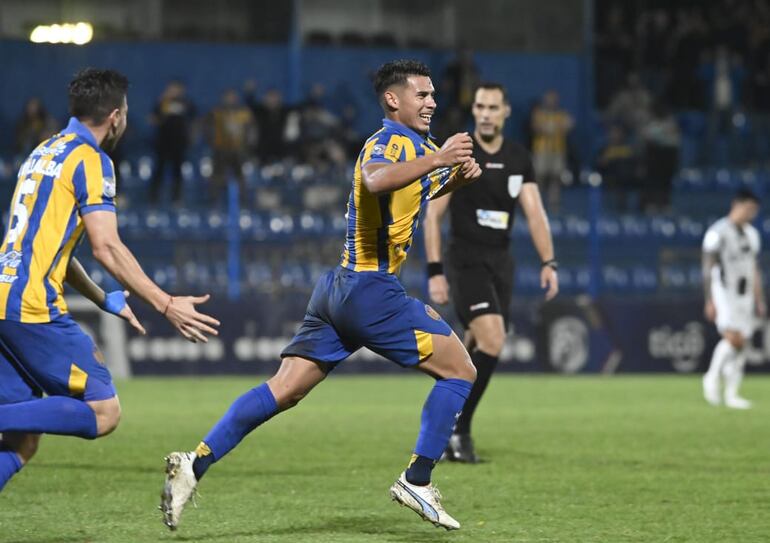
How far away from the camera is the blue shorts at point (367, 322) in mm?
6660

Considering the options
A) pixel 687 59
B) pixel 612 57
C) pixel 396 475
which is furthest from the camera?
pixel 612 57

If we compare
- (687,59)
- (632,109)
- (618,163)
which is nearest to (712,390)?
(618,163)

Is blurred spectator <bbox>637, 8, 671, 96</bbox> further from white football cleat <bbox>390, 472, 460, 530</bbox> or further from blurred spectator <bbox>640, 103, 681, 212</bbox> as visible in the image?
white football cleat <bbox>390, 472, 460, 530</bbox>

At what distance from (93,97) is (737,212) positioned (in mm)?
10267

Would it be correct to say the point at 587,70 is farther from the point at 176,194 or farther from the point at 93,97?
the point at 93,97

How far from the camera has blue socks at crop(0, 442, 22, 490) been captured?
603 cm

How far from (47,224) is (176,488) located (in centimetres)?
131

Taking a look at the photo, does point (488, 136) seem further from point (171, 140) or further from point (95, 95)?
point (171, 140)

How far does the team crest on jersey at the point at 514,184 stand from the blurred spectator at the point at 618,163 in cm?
1106

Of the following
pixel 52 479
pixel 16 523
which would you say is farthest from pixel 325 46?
pixel 16 523

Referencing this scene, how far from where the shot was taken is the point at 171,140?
2067cm

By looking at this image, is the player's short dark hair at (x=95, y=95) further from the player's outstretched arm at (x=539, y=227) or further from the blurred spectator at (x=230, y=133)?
the blurred spectator at (x=230, y=133)

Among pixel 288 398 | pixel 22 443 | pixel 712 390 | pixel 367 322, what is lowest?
pixel 712 390

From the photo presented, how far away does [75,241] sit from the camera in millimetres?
6039
